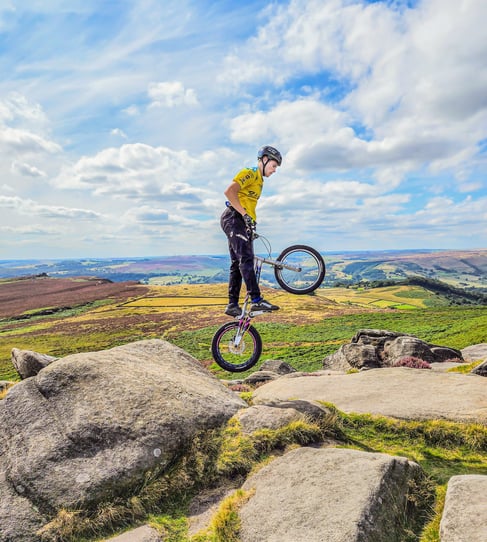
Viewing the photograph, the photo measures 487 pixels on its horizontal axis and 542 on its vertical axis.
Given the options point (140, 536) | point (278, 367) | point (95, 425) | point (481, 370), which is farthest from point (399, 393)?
point (278, 367)

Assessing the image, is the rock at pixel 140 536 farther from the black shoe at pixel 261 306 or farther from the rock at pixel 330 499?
the black shoe at pixel 261 306

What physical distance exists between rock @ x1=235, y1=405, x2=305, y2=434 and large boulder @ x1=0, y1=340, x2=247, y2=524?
551 millimetres

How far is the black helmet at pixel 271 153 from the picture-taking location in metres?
10.5

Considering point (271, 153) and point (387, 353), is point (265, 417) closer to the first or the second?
point (271, 153)

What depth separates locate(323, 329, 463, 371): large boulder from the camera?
92.5ft

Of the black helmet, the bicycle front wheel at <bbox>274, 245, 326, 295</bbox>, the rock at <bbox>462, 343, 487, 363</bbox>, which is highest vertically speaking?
the black helmet

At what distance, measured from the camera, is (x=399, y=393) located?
14.0 metres

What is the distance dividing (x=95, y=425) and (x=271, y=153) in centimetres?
918

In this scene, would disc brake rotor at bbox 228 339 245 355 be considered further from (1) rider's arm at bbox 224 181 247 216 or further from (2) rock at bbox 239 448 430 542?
(1) rider's arm at bbox 224 181 247 216

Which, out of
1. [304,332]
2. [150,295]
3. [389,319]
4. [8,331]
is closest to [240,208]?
[304,332]

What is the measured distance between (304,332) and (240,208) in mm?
72510

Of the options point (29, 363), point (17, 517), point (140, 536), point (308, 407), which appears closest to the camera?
point (140, 536)

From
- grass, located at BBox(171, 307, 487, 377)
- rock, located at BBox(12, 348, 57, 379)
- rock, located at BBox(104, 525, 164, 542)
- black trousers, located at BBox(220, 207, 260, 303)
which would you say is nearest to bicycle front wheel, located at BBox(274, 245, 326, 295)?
black trousers, located at BBox(220, 207, 260, 303)

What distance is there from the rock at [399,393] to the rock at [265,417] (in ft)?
4.95
